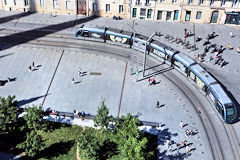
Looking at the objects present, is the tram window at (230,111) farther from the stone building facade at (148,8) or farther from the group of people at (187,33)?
the stone building facade at (148,8)

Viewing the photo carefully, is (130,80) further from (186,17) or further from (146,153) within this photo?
(186,17)

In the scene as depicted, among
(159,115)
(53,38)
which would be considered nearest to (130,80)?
(159,115)

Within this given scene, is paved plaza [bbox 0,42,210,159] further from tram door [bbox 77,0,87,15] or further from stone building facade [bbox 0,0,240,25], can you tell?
stone building facade [bbox 0,0,240,25]

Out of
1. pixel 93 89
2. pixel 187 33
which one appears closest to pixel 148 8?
pixel 187 33

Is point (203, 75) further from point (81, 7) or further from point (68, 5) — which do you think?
point (68, 5)

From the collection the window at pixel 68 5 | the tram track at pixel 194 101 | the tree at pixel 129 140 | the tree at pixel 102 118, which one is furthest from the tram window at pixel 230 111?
the window at pixel 68 5

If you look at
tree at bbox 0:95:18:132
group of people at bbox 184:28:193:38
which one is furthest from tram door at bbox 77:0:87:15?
tree at bbox 0:95:18:132

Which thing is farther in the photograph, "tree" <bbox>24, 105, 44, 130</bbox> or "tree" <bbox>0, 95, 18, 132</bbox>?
"tree" <bbox>0, 95, 18, 132</bbox>
